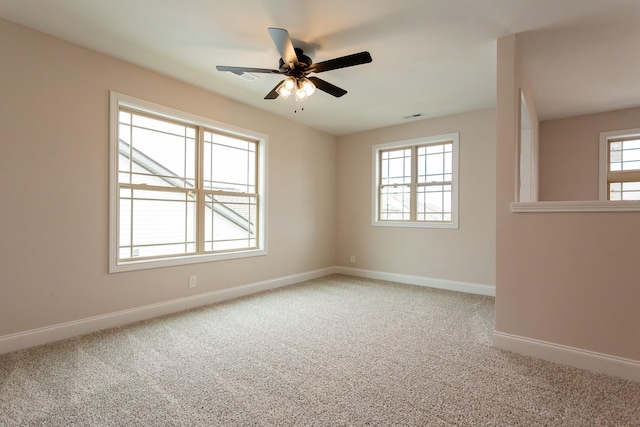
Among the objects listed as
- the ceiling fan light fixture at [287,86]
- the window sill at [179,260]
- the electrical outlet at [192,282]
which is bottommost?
the electrical outlet at [192,282]

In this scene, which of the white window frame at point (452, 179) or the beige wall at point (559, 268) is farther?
the white window frame at point (452, 179)

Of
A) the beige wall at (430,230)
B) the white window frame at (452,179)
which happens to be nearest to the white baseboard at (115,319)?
the beige wall at (430,230)

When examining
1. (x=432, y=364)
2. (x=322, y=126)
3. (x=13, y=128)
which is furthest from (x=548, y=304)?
(x=13, y=128)

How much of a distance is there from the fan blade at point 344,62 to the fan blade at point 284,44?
17 cm

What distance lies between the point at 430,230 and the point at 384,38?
3.09 metres

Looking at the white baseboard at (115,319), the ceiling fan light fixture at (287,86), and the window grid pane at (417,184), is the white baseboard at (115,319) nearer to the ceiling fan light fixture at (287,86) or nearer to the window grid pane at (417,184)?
the window grid pane at (417,184)

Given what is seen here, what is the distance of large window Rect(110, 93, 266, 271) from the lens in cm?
322

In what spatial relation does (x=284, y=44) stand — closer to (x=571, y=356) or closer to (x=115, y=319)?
(x=115, y=319)

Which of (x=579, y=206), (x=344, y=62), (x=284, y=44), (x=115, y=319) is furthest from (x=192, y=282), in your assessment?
(x=579, y=206)

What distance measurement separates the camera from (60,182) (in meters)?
2.73

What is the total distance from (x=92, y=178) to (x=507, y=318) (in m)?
3.96

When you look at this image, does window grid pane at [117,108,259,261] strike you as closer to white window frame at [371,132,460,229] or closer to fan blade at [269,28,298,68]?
fan blade at [269,28,298,68]

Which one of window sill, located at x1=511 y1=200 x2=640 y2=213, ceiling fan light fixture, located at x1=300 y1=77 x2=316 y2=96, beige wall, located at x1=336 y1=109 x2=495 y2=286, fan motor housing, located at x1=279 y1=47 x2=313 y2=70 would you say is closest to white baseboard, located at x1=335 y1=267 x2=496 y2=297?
beige wall, located at x1=336 y1=109 x2=495 y2=286

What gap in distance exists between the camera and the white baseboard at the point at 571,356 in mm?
2160
